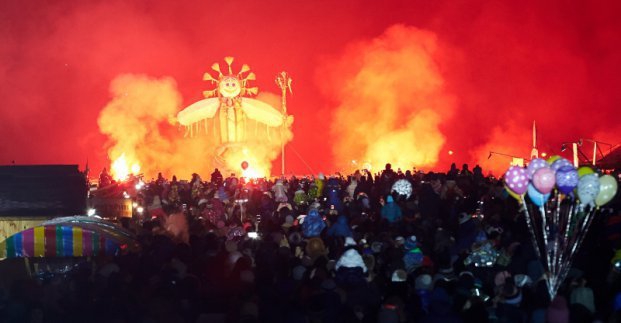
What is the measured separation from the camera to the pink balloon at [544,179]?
1105 cm

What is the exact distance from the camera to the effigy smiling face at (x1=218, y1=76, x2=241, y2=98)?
30.4 metres

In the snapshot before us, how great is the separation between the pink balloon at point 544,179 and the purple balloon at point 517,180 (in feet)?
0.62

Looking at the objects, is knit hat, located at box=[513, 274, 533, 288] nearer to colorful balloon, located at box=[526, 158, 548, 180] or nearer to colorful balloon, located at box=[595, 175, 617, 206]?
colorful balloon, located at box=[526, 158, 548, 180]

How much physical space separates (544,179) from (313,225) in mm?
3951

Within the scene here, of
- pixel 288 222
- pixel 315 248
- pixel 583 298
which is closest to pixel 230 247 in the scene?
pixel 315 248

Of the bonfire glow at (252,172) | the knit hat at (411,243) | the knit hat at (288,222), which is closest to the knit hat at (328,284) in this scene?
the knit hat at (411,243)

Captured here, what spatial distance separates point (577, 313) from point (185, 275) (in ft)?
14.6

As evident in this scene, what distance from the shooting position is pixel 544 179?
11055 mm

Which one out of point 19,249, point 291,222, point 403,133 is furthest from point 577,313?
point 403,133

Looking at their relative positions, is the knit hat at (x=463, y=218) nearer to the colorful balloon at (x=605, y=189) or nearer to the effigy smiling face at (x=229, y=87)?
the colorful balloon at (x=605, y=189)

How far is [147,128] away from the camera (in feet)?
111

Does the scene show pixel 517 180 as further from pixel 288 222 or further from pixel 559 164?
pixel 288 222

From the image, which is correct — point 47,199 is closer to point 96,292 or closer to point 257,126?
point 96,292

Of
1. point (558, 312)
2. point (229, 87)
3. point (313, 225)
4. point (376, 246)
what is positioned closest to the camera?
point (558, 312)
